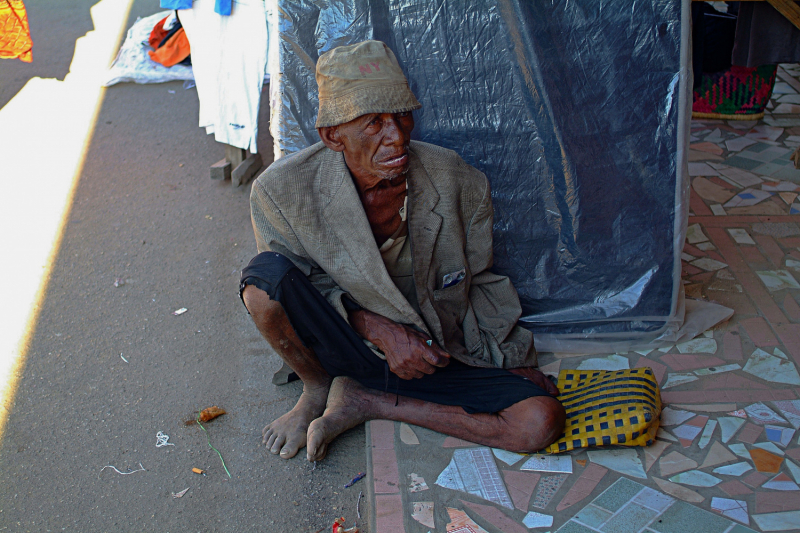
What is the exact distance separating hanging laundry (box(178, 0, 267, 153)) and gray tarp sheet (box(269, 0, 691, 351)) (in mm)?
1386

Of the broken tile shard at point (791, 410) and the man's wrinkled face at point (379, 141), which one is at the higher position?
the man's wrinkled face at point (379, 141)

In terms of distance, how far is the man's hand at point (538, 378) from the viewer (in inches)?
97.3

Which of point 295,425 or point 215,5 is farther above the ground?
point 215,5

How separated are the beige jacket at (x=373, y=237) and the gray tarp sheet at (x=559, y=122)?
37 centimetres

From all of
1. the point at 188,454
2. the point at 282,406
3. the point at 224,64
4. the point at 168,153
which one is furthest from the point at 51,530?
the point at 168,153

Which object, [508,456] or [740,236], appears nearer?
[508,456]

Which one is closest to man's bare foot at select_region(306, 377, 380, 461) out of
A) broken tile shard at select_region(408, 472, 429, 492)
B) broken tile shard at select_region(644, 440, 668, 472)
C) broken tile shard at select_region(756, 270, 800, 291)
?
broken tile shard at select_region(408, 472, 429, 492)

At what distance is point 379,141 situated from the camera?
6.85ft

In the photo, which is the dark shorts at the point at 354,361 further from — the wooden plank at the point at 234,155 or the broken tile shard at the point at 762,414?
the wooden plank at the point at 234,155

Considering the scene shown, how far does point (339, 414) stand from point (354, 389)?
12 centimetres

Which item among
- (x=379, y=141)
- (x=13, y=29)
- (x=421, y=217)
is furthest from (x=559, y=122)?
(x=13, y=29)

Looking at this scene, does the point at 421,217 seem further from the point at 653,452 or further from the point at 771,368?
the point at 771,368

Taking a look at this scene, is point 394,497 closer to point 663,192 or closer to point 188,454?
point 188,454

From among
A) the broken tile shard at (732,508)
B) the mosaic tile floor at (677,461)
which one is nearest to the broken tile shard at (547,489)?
the mosaic tile floor at (677,461)
